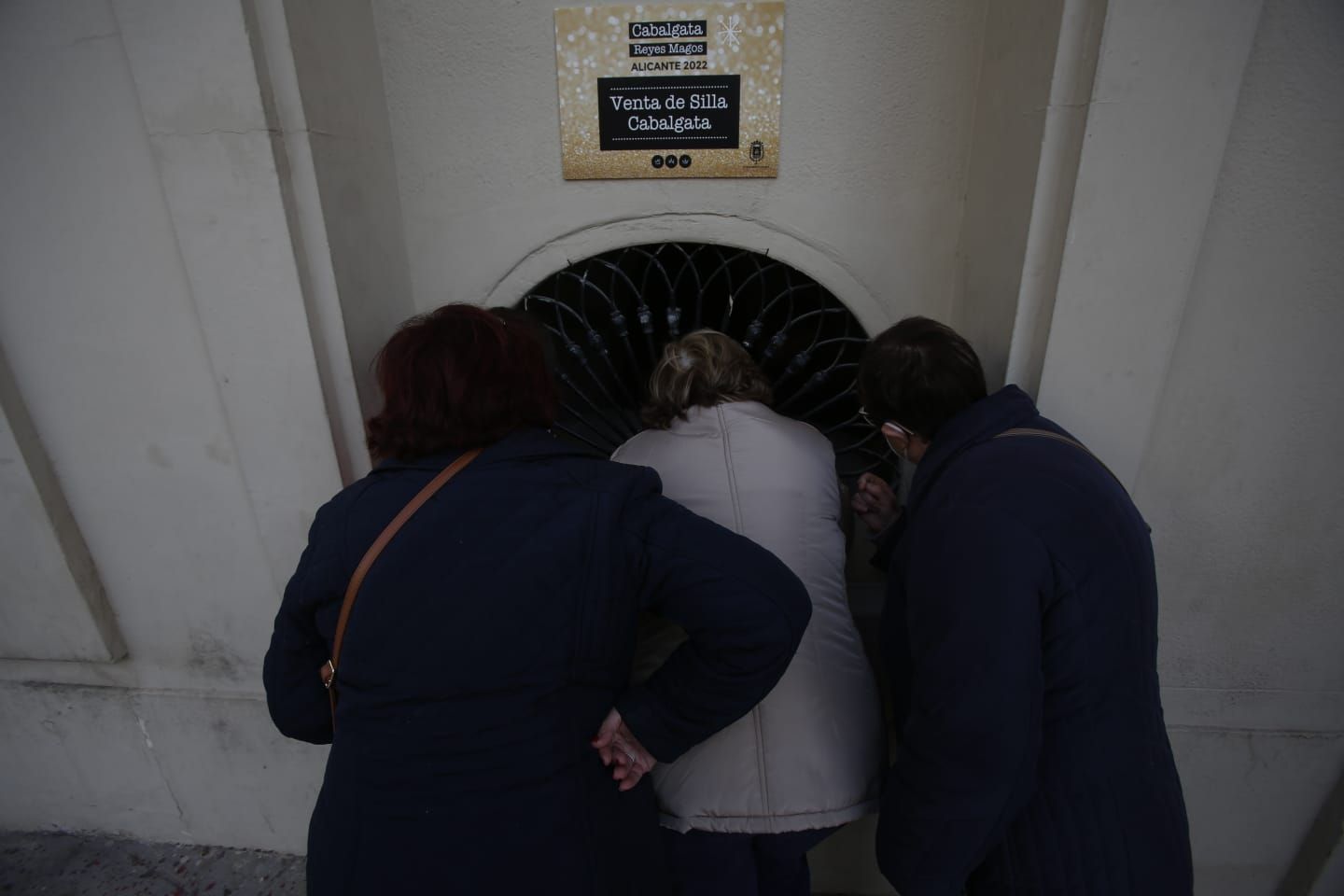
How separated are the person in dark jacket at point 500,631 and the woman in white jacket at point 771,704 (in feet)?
0.87

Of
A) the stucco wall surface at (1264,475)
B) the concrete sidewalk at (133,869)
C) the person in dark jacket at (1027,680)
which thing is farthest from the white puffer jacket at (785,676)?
the concrete sidewalk at (133,869)

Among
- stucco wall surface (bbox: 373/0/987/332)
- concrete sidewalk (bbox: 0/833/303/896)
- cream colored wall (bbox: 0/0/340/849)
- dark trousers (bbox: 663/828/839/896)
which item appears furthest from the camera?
concrete sidewalk (bbox: 0/833/303/896)

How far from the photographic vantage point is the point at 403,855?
1.15 m

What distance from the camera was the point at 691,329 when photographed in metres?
2.24

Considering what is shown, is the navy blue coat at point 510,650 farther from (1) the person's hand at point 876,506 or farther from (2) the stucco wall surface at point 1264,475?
(2) the stucco wall surface at point 1264,475

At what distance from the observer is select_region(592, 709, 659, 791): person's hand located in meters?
1.25

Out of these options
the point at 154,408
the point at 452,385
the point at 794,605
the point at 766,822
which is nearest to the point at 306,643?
the point at 452,385

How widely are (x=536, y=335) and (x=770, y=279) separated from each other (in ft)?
3.52

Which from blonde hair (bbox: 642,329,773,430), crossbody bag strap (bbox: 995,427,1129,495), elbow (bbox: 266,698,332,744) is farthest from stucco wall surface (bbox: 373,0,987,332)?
elbow (bbox: 266,698,332,744)

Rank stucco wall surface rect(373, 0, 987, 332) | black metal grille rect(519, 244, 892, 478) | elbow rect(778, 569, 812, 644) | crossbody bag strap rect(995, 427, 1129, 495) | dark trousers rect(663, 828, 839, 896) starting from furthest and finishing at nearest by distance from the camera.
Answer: black metal grille rect(519, 244, 892, 478) → stucco wall surface rect(373, 0, 987, 332) → dark trousers rect(663, 828, 839, 896) → crossbody bag strap rect(995, 427, 1129, 495) → elbow rect(778, 569, 812, 644)

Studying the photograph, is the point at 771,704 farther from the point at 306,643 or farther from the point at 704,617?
the point at 306,643

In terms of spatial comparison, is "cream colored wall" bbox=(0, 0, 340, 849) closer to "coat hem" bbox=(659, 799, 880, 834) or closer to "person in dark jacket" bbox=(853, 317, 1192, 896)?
"coat hem" bbox=(659, 799, 880, 834)

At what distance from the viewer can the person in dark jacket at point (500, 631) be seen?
1099 mm

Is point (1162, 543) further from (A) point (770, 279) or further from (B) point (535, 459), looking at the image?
(B) point (535, 459)
